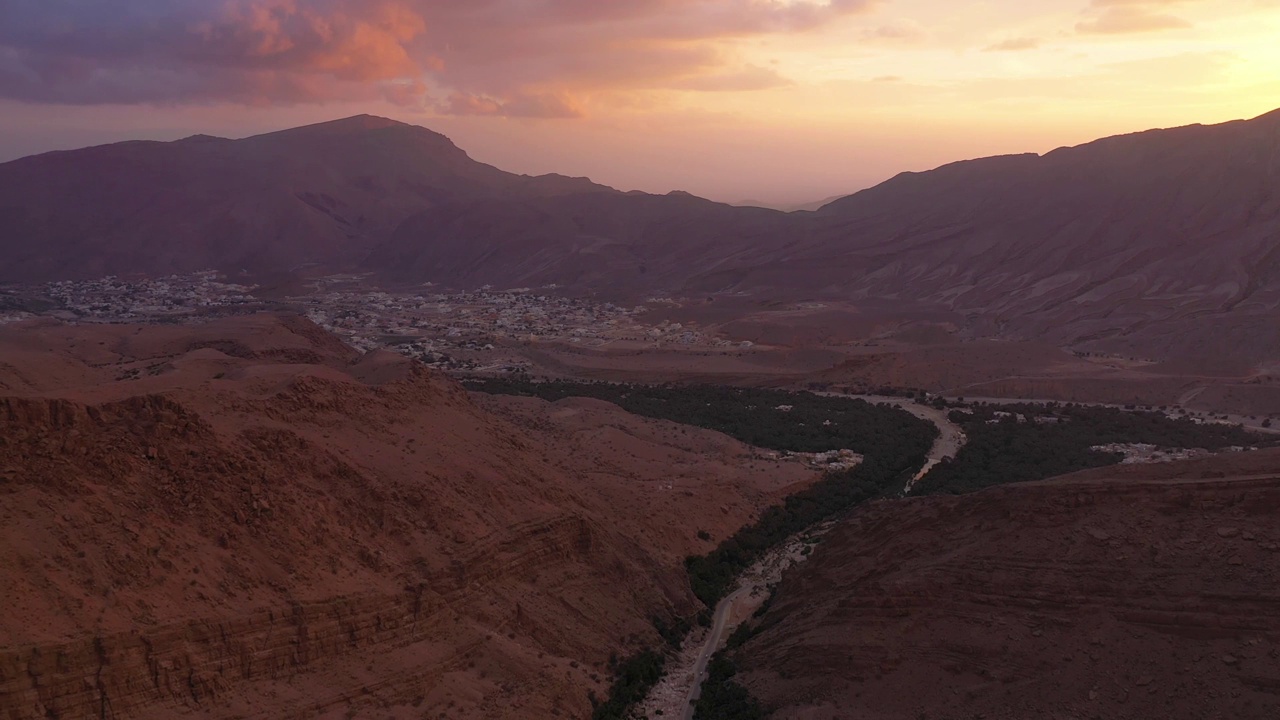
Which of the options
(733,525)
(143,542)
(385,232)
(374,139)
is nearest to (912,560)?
(733,525)

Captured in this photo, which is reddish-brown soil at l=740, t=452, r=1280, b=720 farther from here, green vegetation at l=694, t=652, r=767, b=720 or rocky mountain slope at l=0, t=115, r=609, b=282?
rocky mountain slope at l=0, t=115, r=609, b=282

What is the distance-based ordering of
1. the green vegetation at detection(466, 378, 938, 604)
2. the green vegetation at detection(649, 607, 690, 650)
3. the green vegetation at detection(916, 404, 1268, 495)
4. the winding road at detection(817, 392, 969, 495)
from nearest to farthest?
the green vegetation at detection(649, 607, 690, 650)
the green vegetation at detection(466, 378, 938, 604)
the green vegetation at detection(916, 404, 1268, 495)
the winding road at detection(817, 392, 969, 495)

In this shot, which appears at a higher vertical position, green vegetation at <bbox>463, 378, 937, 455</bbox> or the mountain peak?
the mountain peak

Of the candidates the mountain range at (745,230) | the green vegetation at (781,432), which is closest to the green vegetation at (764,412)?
the green vegetation at (781,432)

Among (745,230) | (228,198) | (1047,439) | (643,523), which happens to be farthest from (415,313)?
(643,523)

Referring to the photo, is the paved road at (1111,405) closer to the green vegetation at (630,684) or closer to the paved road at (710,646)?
the paved road at (710,646)

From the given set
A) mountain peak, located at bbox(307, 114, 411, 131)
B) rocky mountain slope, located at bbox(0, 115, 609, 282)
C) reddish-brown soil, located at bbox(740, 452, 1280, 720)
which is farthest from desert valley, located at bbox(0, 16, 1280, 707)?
mountain peak, located at bbox(307, 114, 411, 131)
